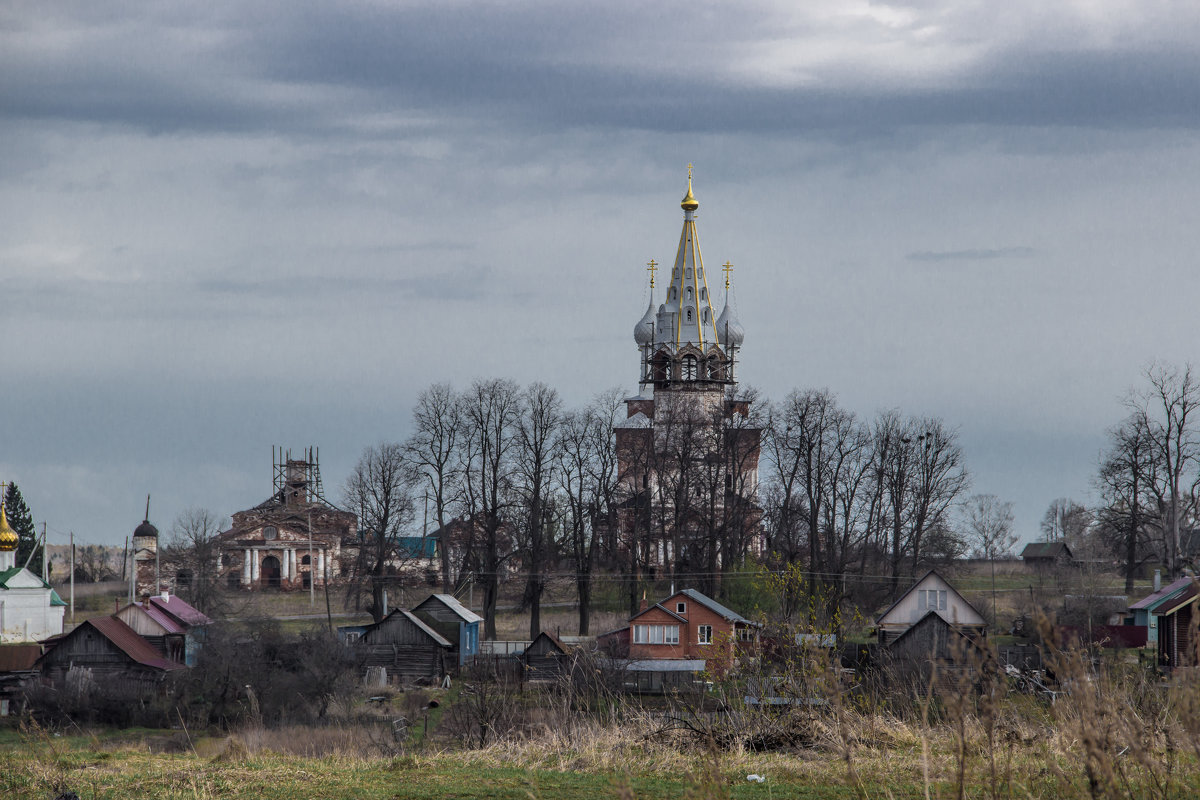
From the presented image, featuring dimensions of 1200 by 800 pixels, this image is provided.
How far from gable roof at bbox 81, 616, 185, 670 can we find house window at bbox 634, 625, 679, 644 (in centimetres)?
1449

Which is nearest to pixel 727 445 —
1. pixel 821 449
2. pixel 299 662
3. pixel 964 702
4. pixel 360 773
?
pixel 821 449

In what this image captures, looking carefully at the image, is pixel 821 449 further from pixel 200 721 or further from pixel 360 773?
pixel 360 773

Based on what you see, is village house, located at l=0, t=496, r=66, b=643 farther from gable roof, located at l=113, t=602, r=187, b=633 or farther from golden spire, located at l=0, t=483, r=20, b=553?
gable roof, located at l=113, t=602, r=187, b=633

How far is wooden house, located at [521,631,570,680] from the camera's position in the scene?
125ft

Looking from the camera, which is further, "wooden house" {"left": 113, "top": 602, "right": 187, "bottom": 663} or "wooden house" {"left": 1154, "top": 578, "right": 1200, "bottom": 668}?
"wooden house" {"left": 113, "top": 602, "right": 187, "bottom": 663}

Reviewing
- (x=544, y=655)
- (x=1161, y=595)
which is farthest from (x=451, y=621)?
(x=1161, y=595)

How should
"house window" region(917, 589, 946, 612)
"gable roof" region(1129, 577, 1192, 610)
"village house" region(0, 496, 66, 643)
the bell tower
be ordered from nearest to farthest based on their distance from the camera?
1. "gable roof" region(1129, 577, 1192, 610)
2. "house window" region(917, 589, 946, 612)
3. "village house" region(0, 496, 66, 643)
4. the bell tower

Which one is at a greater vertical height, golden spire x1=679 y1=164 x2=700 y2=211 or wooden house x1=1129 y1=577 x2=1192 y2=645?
golden spire x1=679 y1=164 x2=700 y2=211

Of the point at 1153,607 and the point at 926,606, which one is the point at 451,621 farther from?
the point at 1153,607

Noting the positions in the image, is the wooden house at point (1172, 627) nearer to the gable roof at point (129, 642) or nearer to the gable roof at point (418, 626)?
the gable roof at point (418, 626)

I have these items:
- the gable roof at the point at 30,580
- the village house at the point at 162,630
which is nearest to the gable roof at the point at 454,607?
the village house at the point at 162,630

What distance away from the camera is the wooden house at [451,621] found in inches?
1667

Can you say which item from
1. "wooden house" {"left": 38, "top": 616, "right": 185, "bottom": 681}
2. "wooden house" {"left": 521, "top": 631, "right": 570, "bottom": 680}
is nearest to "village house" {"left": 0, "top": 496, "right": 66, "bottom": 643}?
"wooden house" {"left": 38, "top": 616, "right": 185, "bottom": 681}

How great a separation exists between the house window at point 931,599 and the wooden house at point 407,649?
15971mm
